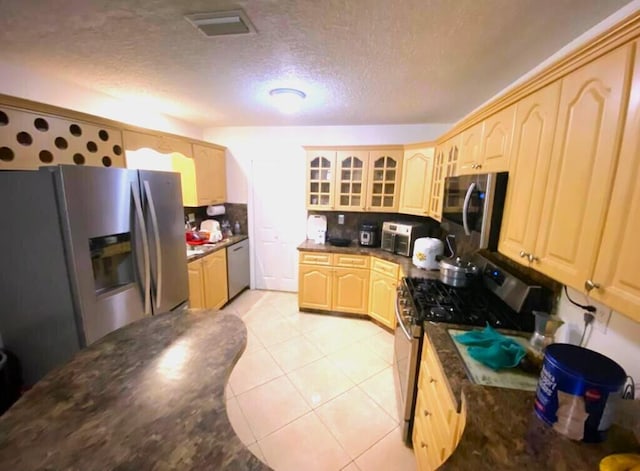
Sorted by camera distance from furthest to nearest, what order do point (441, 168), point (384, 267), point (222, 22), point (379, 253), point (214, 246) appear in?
point (214, 246) < point (379, 253) < point (384, 267) < point (441, 168) < point (222, 22)

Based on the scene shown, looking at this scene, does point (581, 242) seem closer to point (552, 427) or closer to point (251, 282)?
point (552, 427)

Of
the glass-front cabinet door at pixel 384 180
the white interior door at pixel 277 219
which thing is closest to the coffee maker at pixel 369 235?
the glass-front cabinet door at pixel 384 180

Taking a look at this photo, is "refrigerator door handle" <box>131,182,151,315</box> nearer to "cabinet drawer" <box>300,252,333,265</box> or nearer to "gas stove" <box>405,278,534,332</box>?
"cabinet drawer" <box>300,252,333,265</box>

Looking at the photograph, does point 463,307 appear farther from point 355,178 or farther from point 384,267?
point 355,178

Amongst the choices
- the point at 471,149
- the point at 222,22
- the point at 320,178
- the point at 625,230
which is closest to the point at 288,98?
the point at 222,22

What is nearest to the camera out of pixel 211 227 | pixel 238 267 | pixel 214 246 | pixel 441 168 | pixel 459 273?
pixel 459 273

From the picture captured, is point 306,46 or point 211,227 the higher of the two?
point 306,46

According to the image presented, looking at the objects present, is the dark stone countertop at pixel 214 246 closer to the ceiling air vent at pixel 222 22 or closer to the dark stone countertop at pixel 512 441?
the ceiling air vent at pixel 222 22

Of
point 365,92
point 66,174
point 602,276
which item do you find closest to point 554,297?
point 602,276

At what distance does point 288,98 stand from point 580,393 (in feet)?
8.33

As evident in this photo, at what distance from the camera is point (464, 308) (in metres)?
1.74

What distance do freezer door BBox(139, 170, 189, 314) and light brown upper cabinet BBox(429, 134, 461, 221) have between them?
2.37 meters

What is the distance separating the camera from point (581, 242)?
921 mm

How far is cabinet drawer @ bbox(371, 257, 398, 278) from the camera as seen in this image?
115 inches
